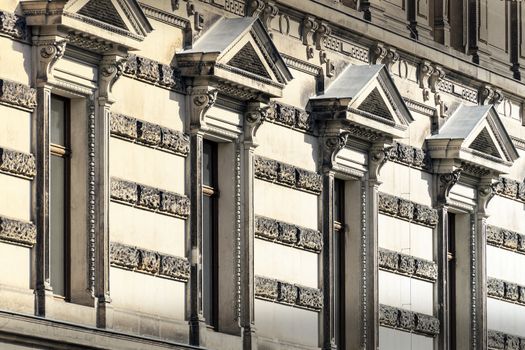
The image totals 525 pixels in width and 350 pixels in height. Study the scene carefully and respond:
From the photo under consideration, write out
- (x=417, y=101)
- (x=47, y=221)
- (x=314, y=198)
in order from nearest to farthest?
(x=47, y=221), (x=314, y=198), (x=417, y=101)

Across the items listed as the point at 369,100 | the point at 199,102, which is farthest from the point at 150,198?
the point at 369,100

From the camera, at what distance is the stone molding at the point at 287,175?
3506cm

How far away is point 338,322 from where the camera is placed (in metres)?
37.3

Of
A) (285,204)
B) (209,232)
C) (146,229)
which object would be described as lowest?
(146,229)

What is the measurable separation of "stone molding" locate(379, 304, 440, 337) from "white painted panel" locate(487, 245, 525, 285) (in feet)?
6.71

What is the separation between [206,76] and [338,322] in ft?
17.2

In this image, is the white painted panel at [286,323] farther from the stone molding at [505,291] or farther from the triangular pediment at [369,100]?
the stone molding at [505,291]

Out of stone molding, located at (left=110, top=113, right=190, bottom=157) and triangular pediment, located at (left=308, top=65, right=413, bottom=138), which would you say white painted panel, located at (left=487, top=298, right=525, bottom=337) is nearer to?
triangular pediment, located at (left=308, top=65, right=413, bottom=138)

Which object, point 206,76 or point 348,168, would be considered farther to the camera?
point 348,168

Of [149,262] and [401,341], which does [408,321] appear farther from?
[149,262]

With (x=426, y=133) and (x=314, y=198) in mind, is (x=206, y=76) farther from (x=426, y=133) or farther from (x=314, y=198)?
(x=426, y=133)

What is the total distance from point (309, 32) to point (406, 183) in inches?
130

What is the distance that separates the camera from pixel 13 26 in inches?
1199

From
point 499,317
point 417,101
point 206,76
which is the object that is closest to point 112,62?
point 206,76
